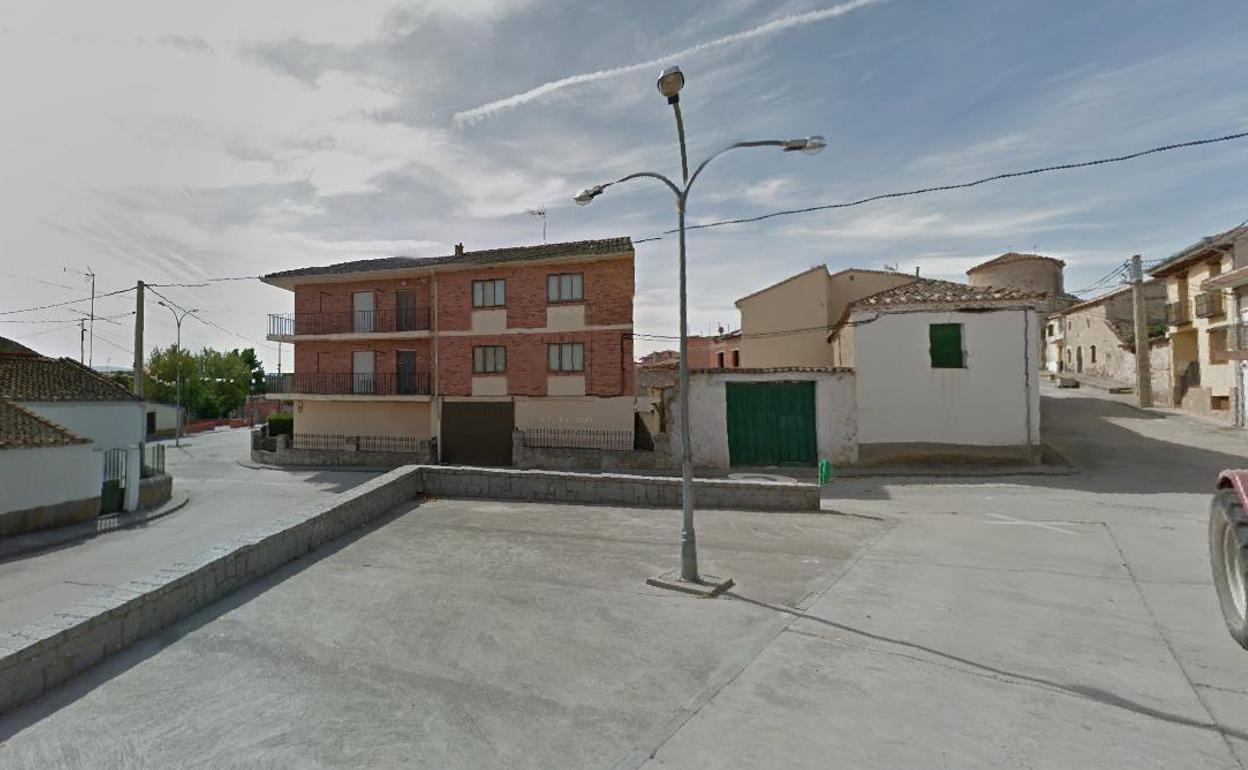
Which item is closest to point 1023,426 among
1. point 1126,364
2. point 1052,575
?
point 1052,575

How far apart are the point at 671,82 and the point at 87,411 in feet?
80.0

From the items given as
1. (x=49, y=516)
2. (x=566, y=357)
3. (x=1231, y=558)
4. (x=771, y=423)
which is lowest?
(x=49, y=516)

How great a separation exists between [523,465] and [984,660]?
18.5 meters

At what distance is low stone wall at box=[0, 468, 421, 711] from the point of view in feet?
12.7

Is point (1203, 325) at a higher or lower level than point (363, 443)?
higher

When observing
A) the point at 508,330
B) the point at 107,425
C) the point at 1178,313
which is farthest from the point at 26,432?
the point at 1178,313

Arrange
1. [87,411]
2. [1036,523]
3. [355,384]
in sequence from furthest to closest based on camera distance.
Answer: [355,384]
[87,411]
[1036,523]

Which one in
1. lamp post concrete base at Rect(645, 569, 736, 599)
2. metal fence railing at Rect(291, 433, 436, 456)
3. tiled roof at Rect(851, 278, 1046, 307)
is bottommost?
lamp post concrete base at Rect(645, 569, 736, 599)

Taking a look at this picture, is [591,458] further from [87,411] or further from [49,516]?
[87,411]

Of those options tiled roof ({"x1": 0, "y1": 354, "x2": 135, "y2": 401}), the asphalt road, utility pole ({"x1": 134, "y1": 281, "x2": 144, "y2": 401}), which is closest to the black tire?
the asphalt road

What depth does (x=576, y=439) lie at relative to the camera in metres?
22.5

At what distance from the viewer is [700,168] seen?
22.7 ft

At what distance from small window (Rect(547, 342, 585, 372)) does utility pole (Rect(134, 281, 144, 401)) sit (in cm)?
1618

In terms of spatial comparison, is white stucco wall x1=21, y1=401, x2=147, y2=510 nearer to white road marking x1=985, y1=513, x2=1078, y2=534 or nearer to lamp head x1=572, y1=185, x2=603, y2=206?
lamp head x1=572, y1=185, x2=603, y2=206
